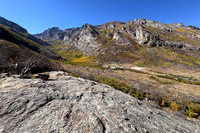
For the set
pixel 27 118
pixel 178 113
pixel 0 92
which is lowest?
pixel 178 113

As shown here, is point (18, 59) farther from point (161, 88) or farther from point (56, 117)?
point (161, 88)

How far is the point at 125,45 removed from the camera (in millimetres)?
80500

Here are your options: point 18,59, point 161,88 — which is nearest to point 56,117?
point 161,88

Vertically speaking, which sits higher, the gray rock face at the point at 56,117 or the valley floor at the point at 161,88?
the gray rock face at the point at 56,117

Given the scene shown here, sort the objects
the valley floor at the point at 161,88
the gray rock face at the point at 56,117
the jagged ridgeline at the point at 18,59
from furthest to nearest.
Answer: the jagged ridgeline at the point at 18,59, the valley floor at the point at 161,88, the gray rock face at the point at 56,117

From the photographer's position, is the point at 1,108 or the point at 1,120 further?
the point at 1,108

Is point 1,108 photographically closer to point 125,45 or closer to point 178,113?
point 178,113

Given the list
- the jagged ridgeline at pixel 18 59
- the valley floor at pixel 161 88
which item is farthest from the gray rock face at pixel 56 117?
the jagged ridgeline at pixel 18 59

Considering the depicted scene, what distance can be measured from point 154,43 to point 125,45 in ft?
85.5

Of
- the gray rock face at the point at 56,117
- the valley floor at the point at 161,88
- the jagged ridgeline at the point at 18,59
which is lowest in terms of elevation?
the valley floor at the point at 161,88

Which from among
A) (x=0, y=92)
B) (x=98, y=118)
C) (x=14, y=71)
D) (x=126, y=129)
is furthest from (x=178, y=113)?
(x=14, y=71)

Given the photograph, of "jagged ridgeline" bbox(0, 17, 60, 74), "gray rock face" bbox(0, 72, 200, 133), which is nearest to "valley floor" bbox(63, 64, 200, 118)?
"gray rock face" bbox(0, 72, 200, 133)

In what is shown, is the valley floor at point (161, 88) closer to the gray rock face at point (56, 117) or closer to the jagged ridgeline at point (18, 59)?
the gray rock face at point (56, 117)

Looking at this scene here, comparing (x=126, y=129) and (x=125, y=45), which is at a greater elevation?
(x=125, y=45)
